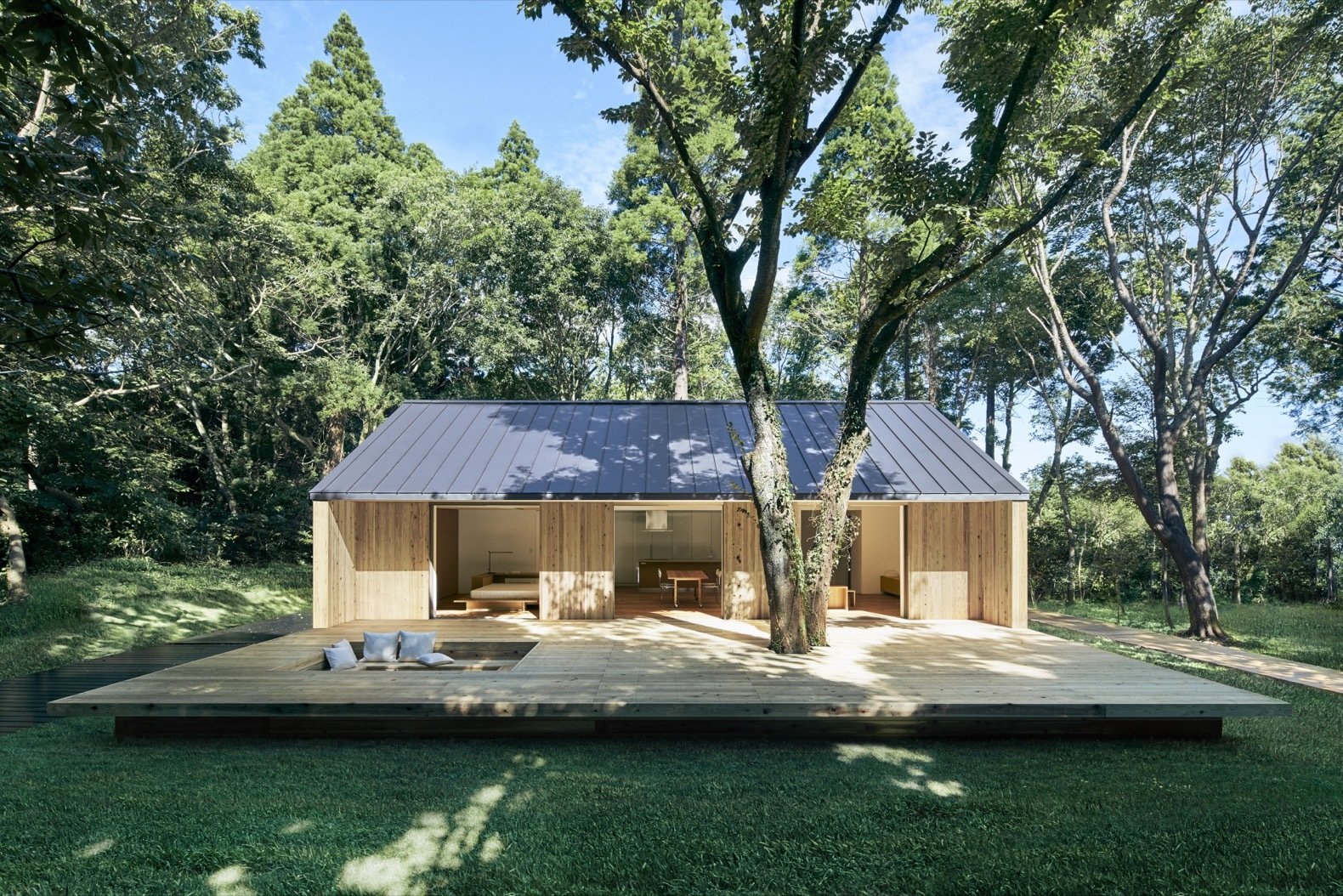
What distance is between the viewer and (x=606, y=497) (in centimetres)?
873

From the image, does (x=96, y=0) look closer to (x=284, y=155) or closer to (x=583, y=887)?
(x=284, y=155)

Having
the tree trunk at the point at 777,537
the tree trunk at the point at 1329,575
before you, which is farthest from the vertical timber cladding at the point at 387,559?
the tree trunk at the point at 1329,575

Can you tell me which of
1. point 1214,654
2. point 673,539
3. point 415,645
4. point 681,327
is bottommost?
point 1214,654

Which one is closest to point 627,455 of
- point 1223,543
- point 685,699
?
point 685,699

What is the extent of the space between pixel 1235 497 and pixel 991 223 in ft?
53.3

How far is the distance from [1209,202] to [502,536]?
14.6 metres

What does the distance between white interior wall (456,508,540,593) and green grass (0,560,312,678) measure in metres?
3.45

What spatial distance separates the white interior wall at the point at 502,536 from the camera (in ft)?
45.9

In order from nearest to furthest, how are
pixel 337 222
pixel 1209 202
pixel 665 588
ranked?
pixel 1209 202
pixel 665 588
pixel 337 222

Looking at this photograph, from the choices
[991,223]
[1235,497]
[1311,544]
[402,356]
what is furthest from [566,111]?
[1311,544]

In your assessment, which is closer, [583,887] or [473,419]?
[583,887]

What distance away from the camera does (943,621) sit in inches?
368

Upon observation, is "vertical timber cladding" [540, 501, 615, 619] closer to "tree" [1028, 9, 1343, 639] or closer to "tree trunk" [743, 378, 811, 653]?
"tree trunk" [743, 378, 811, 653]

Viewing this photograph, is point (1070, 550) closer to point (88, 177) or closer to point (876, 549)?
point (876, 549)
